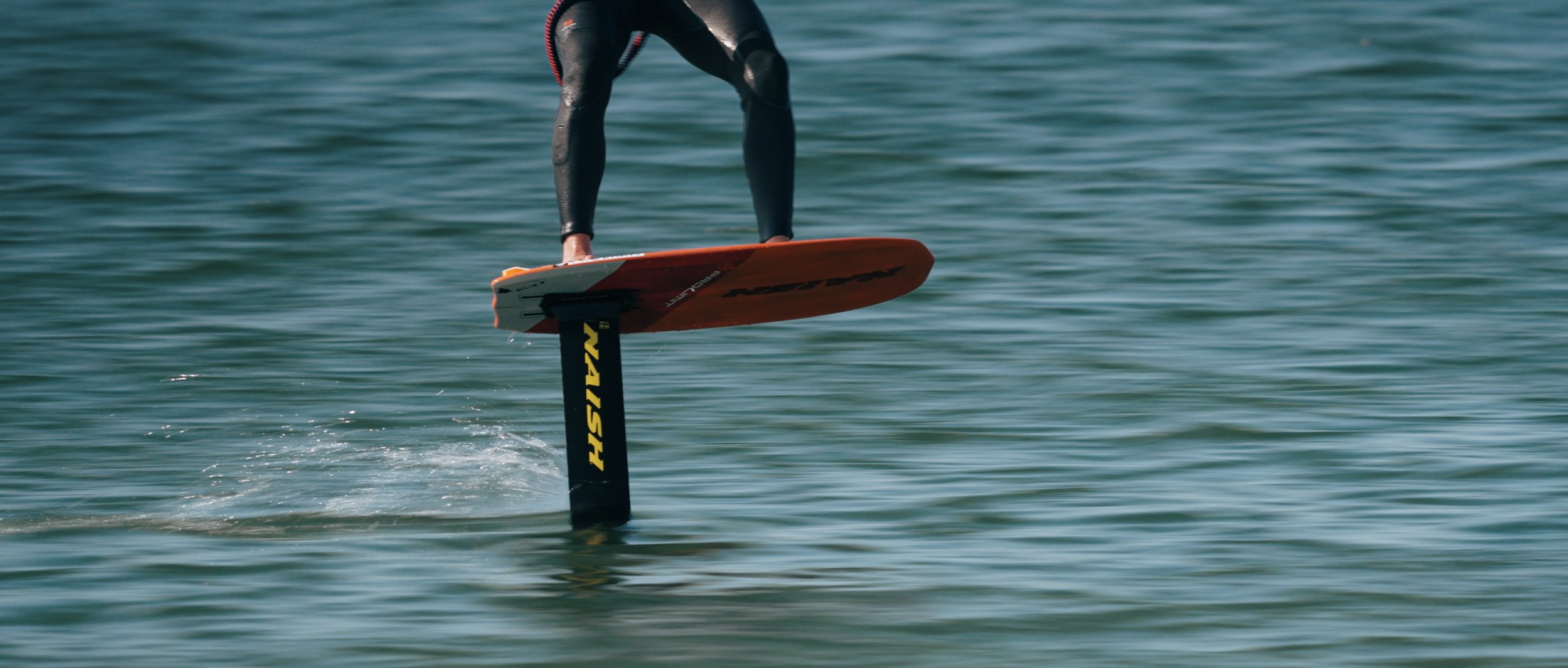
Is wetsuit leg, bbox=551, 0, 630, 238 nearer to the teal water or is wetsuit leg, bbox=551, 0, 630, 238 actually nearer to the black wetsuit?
the black wetsuit

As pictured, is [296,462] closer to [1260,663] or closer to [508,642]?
[508,642]

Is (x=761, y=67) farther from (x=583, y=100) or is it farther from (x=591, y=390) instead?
(x=591, y=390)

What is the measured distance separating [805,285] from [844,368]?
235 centimetres

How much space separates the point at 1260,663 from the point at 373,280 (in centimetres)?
613

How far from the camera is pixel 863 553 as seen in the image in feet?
15.3

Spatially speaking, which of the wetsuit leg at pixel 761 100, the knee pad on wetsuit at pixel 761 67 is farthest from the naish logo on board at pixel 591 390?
the knee pad on wetsuit at pixel 761 67

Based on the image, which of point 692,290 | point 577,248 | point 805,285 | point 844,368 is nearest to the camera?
point 577,248

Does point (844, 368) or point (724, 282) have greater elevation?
point (724, 282)

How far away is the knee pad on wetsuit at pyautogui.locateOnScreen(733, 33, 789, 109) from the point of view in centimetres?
469

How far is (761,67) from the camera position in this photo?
4688 millimetres

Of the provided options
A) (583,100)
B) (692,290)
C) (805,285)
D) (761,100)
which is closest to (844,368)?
(805,285)

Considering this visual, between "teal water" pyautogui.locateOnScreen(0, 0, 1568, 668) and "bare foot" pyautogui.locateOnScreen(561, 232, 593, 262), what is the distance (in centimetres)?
74

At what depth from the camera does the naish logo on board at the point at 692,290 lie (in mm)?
4668

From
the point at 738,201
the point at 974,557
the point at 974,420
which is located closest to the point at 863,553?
the point at 974,557
